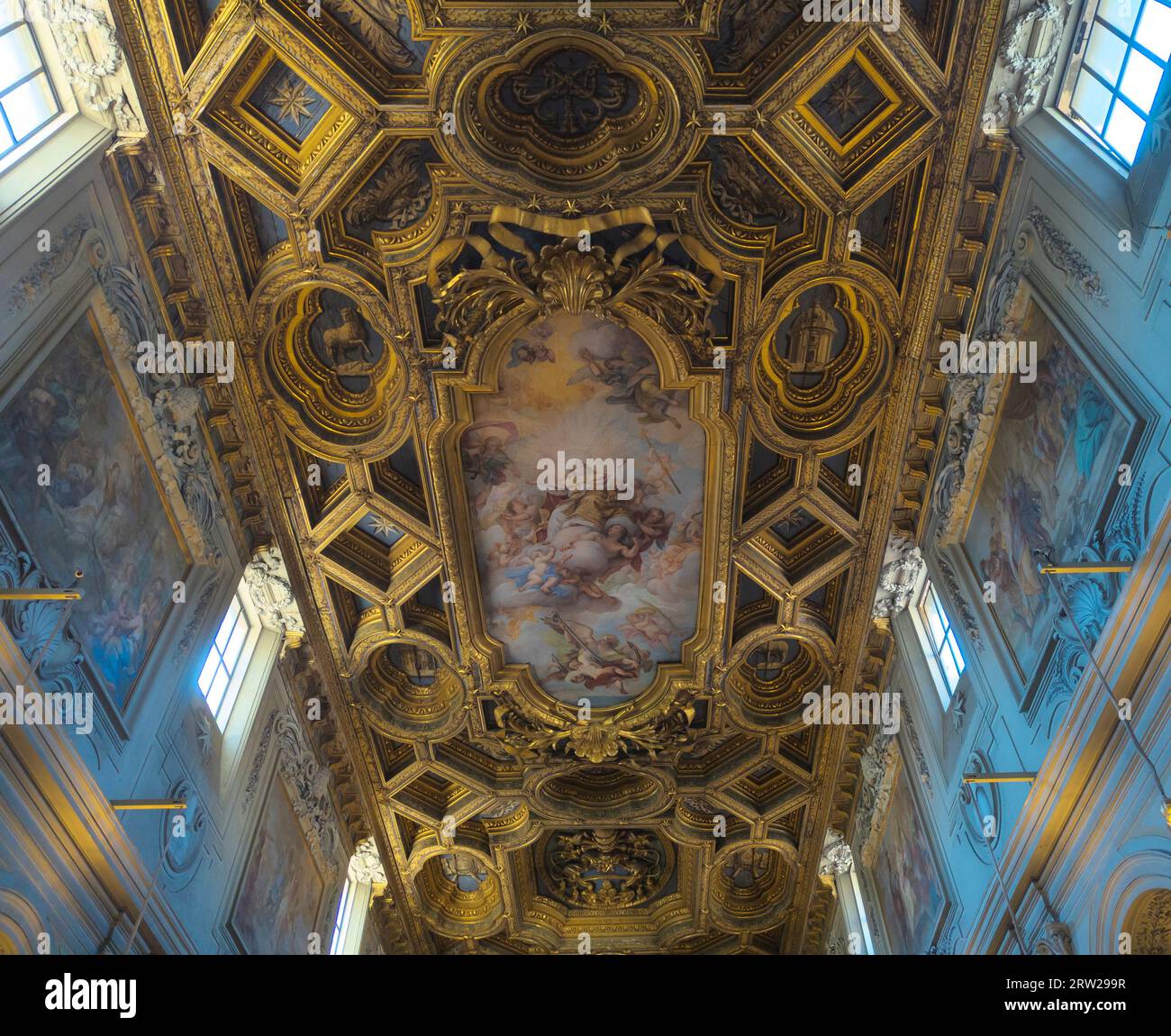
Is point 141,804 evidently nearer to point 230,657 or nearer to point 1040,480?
point 230,657

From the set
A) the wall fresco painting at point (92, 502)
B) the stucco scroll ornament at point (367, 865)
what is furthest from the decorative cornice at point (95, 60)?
the stucco scroll ornament at point (367, 865)

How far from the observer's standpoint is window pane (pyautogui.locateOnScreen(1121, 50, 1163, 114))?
29.2ft

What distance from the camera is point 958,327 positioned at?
13055 mm

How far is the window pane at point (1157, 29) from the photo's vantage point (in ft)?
28.0

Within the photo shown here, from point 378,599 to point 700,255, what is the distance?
7170 millimetres

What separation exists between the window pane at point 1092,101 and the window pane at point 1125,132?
0.66 ft

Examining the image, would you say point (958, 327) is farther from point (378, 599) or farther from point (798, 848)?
point (798, 848)

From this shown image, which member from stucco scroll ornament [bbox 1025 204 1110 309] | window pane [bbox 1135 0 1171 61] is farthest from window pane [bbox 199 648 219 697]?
window pane [bbox 1135 0 1171 61]

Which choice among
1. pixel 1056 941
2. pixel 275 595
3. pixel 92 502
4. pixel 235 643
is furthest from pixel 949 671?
pixel 92 502

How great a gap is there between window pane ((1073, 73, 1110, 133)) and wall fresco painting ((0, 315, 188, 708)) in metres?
10.3

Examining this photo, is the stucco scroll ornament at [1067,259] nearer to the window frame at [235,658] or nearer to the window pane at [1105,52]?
the window pane at [1105,52]
